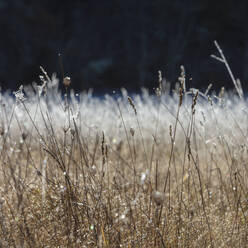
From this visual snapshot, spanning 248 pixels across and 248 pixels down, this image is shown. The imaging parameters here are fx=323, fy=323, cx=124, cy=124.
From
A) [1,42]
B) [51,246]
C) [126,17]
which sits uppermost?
[1,42]

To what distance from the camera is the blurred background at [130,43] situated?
11.3m

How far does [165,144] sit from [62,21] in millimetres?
10456

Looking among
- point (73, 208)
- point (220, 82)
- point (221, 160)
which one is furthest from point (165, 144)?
point (220, 82)

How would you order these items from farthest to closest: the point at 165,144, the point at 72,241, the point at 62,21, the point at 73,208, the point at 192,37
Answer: the point at 62,21 < the point at 192,37 < the point at 165,144 < the point at 73,208 < the point at 72,241

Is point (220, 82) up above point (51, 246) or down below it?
below

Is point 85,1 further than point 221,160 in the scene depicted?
Yes

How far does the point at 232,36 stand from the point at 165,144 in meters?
9.76

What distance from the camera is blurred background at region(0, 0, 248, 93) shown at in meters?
11.3

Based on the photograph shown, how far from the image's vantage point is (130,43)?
12070 millimetres

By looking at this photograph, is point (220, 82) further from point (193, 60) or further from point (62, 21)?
point (62, 21)

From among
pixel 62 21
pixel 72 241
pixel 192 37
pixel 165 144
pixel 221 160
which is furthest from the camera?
pixel 62 21

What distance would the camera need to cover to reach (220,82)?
1079 cm

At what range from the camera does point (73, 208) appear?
3.67 feet

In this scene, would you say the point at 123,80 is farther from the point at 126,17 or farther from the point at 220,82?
the point at 220,82
